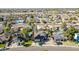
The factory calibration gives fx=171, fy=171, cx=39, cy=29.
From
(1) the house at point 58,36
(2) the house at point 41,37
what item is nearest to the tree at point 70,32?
(1) the house at point 58,36

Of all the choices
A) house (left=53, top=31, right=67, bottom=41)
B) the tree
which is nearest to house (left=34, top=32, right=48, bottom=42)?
house (left=53, top=31, right=67, bottom=41)

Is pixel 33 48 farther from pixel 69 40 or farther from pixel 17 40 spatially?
pixel 69 40

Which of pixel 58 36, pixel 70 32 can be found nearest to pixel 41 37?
pixel 58 36

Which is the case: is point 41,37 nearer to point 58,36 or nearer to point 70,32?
point 58,36

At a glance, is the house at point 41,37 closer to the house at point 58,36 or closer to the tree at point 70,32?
the house at point 58,36

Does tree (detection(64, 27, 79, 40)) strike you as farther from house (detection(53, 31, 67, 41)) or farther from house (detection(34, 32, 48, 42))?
house (detection(34, 32, 48, 42))

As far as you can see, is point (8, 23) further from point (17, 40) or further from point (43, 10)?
point (43, 10)
